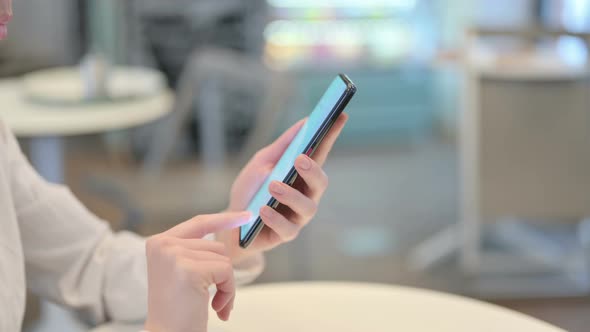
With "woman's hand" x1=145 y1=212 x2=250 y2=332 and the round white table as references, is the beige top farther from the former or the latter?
the round white table

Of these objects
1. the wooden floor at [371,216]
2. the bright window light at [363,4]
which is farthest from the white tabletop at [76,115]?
the bright window light at [363,4]

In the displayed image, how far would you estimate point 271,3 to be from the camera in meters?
5.10

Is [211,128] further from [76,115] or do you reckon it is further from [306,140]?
[306,140]

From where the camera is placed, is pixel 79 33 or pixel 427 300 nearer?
pixel 427 300

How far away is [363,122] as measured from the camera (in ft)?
17.4

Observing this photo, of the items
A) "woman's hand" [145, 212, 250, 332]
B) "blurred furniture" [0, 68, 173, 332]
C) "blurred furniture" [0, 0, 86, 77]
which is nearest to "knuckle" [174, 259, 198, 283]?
"woman's hand" [145, 212, 250, 332]

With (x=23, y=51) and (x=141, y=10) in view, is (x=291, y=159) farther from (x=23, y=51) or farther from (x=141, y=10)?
(x=141, y=10)

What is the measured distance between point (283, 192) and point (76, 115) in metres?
1.58

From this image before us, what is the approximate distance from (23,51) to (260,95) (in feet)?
6.27

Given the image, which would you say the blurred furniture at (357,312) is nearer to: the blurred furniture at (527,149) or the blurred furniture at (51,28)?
the blurred furniture at (527,149)

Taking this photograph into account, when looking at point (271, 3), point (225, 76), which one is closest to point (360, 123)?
point (271, 3)

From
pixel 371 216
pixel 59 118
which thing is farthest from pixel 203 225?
pixel 371 216

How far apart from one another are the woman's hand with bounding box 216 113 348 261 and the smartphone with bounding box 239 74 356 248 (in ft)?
0.04

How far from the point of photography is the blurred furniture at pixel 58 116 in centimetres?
213
